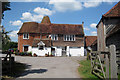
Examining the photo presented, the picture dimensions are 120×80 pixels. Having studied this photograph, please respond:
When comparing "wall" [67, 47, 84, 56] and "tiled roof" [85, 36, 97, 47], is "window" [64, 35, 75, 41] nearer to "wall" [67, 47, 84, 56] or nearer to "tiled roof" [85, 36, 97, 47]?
"wall" [67, 47, 84, 56]

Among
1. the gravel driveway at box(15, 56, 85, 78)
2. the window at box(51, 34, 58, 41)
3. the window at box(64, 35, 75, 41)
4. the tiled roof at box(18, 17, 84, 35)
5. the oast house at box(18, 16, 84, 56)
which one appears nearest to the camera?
the gravel driveway at box(15, 56, 85, 78)

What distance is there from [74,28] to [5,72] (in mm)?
26870

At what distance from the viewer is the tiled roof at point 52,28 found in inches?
1281

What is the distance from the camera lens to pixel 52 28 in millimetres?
33219

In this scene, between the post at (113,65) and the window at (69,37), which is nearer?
the post at (113,65)

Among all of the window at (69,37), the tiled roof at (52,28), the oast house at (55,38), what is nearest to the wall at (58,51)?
the oast house at (55,38)

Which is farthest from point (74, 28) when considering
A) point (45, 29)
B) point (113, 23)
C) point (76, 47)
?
point (113, 23)

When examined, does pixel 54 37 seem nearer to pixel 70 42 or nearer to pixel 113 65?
pixel 70 42

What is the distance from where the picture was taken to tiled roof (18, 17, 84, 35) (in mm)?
32531

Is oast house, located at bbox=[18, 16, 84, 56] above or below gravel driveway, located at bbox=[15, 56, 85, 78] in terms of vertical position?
above

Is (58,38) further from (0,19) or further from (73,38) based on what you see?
(0,19)

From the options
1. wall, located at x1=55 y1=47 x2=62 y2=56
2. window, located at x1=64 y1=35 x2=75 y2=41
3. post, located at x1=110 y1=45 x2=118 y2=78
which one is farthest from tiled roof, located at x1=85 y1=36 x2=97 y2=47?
post, located at x1=110 y1=45 x2=118 y2=78

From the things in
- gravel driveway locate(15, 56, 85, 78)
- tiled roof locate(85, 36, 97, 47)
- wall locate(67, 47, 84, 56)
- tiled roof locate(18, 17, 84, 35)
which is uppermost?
tiled roof locate(18, 17, 84, 35)

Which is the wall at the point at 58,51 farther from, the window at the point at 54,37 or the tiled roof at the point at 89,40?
the tiled roof at the point at 89,40
